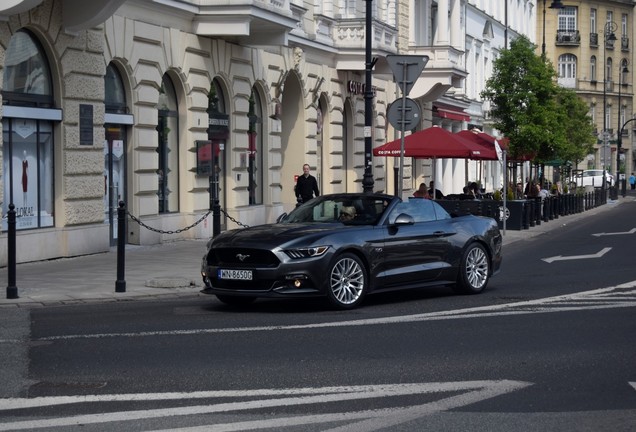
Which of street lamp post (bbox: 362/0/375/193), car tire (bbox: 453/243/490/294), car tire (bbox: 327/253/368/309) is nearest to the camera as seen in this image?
car tire (bbox: 327/253/368/309)

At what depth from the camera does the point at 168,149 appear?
27.2 m

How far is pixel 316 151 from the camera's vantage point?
119ft

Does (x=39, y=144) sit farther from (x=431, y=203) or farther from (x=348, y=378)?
(x=348, y=378)

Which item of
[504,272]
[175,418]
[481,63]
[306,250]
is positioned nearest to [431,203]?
[306,250]

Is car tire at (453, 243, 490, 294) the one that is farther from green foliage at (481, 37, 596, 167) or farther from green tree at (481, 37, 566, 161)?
green tree at (481, 37, 566, 161)

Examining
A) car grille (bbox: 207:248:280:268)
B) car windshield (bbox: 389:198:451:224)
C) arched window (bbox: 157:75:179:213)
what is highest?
arched window (bbox: 157:75:179:213)

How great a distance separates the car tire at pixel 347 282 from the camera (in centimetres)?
1441

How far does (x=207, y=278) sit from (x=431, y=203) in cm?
341

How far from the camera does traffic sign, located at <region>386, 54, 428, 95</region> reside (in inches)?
915

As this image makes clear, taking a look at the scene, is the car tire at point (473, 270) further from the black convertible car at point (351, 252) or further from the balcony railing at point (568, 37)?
the balcony railing at point (568, 37)

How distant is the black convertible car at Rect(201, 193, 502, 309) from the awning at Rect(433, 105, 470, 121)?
3571 cm

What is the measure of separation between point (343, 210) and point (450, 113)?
40305 millimetres

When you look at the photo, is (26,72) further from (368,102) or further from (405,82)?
(368,102)

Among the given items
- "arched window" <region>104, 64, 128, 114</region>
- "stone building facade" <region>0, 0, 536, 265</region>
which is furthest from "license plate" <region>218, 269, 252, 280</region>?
"arched window" <region>104, 64, 128, 114</region>
